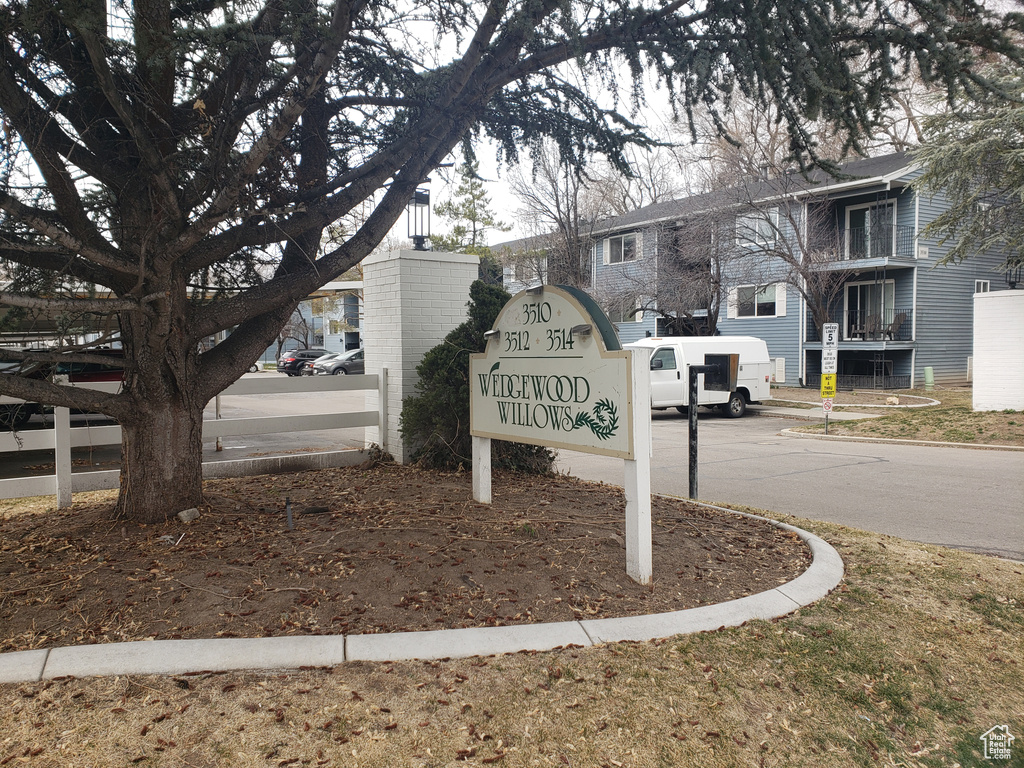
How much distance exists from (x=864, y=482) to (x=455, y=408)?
5754mm

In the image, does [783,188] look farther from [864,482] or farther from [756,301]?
[864,482]

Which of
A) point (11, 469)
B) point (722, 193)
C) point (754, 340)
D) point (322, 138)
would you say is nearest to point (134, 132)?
point (322, 138)

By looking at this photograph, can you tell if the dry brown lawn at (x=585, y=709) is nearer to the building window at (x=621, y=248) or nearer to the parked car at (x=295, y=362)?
the building window at (x=621, y=248)

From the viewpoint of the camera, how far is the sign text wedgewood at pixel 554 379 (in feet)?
15.8

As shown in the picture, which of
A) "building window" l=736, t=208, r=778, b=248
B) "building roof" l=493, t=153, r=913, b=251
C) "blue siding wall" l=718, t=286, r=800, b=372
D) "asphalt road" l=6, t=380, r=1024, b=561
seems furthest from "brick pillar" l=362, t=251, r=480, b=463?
"blue siding wall" l=718, t=286, r=800, b=372

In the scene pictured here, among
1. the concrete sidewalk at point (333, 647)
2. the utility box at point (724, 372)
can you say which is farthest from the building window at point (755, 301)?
the concrete sidewalk at point (333, 647)

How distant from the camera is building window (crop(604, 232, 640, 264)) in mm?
31406

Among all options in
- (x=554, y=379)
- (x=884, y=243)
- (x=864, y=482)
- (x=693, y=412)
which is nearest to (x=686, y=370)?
(x=864, y=482)

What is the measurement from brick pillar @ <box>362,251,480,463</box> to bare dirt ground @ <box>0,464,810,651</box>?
2.74 meters

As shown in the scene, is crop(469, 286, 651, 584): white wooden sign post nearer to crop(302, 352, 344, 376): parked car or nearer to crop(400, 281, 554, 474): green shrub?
crop(400, 281, 554, 474): green shrub

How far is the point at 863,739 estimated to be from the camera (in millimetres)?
3146

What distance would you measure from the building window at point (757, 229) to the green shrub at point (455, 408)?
18.4m

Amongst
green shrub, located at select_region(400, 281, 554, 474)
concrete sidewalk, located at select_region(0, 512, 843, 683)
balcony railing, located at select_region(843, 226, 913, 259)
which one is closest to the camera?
concrete sidewalk, located at select_region(0, 512, 843, 683)

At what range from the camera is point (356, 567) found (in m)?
4.74
